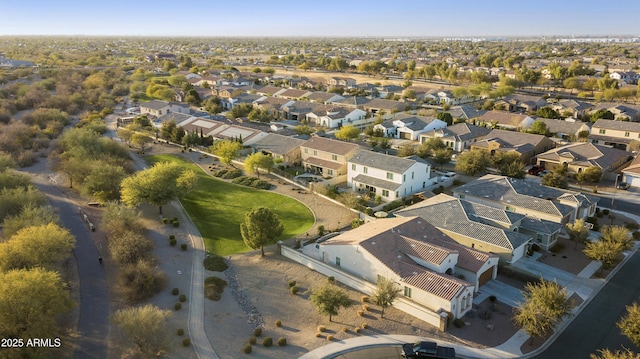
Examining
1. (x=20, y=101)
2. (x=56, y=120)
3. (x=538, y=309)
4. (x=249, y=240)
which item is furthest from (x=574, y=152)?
(x=20, y=101)

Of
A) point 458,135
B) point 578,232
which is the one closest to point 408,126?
point 458,135

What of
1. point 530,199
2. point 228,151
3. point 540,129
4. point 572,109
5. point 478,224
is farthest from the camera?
point 572,109

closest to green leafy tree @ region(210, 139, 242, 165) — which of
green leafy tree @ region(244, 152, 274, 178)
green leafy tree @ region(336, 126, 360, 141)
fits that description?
green leafy tree @ region(244, 152, 274, 178)

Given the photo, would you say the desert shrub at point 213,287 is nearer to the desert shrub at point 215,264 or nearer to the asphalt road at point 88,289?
the desert shrub at point 215,264

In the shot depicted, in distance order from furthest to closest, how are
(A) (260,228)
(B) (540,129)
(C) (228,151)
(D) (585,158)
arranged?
1. (B) (540,129)
2. (C) (228,151)
3. (D) (585,158)
4. (A) (260,228)

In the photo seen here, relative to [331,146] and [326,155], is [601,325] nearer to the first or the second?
[326,155]

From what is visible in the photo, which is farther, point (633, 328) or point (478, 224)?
point (478, 224)
